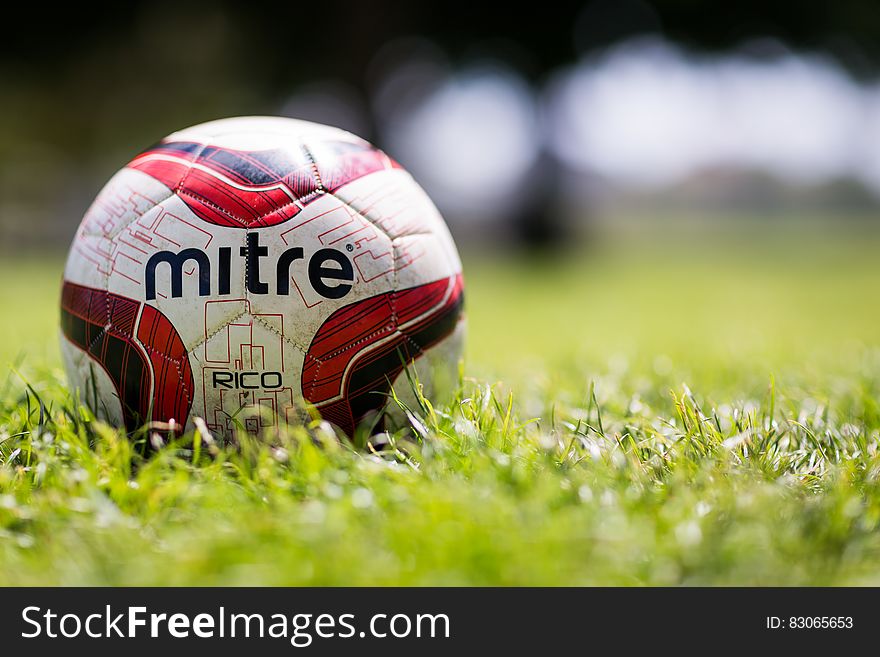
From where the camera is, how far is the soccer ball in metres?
2.29

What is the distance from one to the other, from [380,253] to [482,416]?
58 centimetres

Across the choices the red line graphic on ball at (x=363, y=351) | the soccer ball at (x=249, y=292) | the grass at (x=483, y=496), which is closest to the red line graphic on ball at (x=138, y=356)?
the soccer ball at (x=249, y=292)

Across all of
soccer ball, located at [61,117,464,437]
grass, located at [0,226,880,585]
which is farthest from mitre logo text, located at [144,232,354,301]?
grass, located at [0,226,880,585]

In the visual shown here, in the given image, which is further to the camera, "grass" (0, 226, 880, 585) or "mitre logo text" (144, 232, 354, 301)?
"mitre logo text" (144, 232, 354, 301)

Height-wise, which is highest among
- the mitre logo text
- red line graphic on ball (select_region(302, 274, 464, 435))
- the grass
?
the mitre logo text

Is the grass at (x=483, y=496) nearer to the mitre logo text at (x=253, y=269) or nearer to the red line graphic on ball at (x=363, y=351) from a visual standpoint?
the red line graphic on ball at (x=363, y=351)

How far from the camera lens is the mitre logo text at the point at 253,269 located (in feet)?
7.48

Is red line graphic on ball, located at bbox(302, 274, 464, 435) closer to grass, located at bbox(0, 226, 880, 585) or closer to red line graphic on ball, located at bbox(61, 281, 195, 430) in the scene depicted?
grass, located at bbox(0, 226, 880, 585)

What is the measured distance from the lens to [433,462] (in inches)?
85.0

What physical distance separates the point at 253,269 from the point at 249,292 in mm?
66

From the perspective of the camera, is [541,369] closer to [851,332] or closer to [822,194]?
[851,332]

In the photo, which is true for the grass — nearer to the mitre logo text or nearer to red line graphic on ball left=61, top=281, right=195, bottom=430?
red line graphic on ball left=61, top=281, right=195, bottom=430

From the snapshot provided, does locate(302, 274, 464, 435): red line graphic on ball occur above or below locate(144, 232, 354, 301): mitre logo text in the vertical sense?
below

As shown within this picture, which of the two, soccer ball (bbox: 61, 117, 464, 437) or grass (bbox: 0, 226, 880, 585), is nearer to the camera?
grass (bbox: 0, 226, 880, 585)
